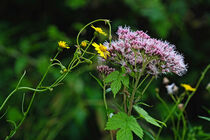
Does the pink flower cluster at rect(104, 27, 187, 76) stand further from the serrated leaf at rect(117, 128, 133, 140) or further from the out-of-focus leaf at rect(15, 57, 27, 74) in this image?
the out-of-focus leaf at rect(15, 57, 27, 74)

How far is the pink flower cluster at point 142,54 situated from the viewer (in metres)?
0.59

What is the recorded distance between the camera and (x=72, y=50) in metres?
2.15

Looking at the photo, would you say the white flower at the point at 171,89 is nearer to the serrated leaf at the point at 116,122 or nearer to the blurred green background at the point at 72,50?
the serrated leaf at the point at 116,122

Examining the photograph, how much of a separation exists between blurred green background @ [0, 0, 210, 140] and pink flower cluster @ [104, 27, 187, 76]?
1112 mm

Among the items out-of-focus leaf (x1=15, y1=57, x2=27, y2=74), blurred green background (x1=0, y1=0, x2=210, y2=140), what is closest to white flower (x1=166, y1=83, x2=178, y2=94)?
blurred green background (x1=0, y1=0, x2=210, y2=140)

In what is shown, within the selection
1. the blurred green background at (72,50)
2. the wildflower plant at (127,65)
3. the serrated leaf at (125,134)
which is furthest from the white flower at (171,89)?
the blurred green background at (72,50)

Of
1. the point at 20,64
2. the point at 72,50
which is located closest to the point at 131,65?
the point at 20,64

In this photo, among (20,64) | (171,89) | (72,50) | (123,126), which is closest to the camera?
(123,126)

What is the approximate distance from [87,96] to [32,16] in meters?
0.85

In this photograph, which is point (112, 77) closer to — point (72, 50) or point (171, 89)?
point (171, 89)

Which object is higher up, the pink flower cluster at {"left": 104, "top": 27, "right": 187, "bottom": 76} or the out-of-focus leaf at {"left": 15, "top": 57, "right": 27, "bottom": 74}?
the out-of-focus leaf at {"left": 15, "top": 57, "right": 27, "bottom": 74}

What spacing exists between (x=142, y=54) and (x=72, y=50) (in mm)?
1593

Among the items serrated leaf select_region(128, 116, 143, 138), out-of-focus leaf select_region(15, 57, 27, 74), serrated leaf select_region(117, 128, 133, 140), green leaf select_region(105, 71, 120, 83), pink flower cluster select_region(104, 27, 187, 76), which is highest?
out-of-focus leaf select_region(15, 57, 27, 74)

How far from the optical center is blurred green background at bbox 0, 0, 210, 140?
186 cm
